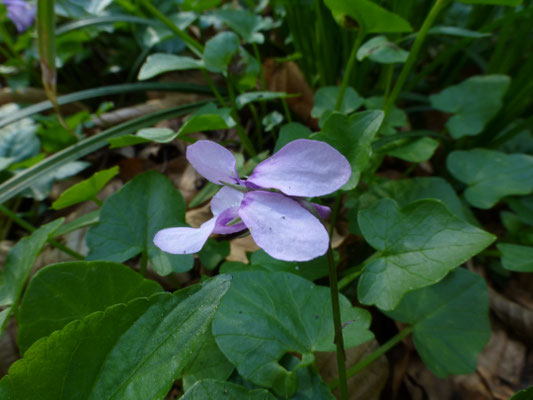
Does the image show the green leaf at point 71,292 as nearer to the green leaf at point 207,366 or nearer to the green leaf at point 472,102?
the green leaf at point 207,366

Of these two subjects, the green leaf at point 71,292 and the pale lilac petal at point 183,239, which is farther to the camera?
the green leaf at point 71,292

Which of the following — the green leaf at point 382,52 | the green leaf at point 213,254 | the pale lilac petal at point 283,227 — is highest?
the pale lilac petal at point 283,227

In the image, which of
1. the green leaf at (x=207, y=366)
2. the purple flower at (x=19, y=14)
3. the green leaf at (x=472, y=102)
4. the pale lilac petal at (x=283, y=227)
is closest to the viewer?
the pale lilac petal at (x=283, y=227)

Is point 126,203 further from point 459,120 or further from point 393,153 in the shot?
point 459,120

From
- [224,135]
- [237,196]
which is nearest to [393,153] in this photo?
[237,196]

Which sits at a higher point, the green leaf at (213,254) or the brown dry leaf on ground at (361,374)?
the green leaf at (213,254)

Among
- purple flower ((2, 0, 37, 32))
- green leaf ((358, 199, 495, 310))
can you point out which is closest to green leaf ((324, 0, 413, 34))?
green leaf ((358, 199, 495, 310))

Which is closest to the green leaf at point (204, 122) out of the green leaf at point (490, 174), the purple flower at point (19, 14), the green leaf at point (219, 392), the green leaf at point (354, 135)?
the green leaf at point (354, 135)

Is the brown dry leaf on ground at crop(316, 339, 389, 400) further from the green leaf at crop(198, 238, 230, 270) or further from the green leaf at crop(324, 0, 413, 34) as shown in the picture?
the green leaf at crop(324, 0, 413, 34)
